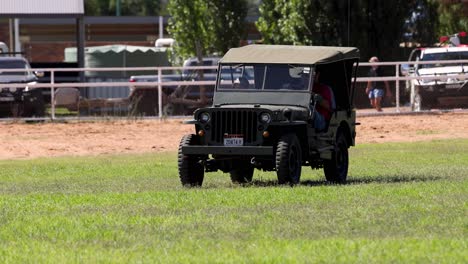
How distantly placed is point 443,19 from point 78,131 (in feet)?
83.0

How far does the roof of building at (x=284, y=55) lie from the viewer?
18.9 meters

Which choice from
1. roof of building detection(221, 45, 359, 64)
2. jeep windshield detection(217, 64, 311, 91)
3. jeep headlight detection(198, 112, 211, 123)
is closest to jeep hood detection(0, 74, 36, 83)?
roof of building detection(221, 45, 359, 64)

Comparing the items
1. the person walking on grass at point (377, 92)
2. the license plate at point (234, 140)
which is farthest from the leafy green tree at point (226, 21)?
the license plate at point (234, 140)

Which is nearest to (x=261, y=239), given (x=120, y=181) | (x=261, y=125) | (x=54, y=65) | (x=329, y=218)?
(x=329, y=218)

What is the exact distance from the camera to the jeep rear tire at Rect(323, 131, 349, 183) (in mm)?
19125

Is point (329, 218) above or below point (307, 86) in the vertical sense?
below

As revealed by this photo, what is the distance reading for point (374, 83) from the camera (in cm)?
3662

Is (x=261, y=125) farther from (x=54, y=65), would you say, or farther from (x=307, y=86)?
(x=54, y=65)

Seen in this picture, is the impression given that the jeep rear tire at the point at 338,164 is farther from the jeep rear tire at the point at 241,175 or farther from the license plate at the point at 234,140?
the license plate at the point at 234,140

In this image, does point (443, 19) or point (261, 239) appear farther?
point (443, 19)

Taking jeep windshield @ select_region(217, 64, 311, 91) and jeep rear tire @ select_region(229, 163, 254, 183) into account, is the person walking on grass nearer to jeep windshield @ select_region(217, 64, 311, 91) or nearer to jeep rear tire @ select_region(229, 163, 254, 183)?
jeep rear tire @ select_region(229, 163, 254, 183)

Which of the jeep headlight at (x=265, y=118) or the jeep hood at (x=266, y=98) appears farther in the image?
the jeep hood at (x=266, y=98)

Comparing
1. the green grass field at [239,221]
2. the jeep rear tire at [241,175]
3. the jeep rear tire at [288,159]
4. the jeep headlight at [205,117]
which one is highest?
the jeep headlight at [205,117]

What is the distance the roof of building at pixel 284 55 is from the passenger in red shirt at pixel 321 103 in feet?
0.91
